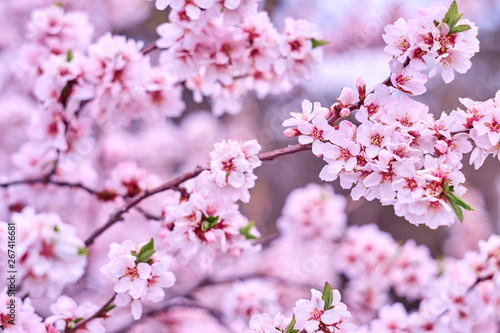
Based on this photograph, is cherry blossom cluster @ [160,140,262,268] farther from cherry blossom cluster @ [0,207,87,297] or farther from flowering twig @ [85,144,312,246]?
cherry blossom cluster @ [0,207,87,297]

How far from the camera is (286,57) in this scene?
1.39 m

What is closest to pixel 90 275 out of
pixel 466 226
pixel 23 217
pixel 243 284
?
pixel 243 284

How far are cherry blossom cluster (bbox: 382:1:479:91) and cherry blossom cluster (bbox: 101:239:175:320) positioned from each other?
617 mm

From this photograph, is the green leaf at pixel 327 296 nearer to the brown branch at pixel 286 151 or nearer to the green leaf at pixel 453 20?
the brown branch at pixel 286 151

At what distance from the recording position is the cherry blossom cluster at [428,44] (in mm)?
895

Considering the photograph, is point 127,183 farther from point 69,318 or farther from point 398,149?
point 398,149

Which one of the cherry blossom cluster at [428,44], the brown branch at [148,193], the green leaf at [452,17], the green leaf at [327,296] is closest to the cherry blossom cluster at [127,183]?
the brown branch at [148,193]

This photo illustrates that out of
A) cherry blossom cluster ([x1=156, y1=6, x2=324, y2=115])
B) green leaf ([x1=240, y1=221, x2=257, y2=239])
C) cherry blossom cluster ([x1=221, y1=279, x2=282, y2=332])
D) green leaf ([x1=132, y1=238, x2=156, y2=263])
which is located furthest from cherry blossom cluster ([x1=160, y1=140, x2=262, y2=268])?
cherry blossom cluster ([x1=221, y1=279, x2=282, y2=332])

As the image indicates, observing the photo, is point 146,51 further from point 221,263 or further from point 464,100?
point 464,100

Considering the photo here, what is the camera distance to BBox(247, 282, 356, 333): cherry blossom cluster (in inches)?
34.8

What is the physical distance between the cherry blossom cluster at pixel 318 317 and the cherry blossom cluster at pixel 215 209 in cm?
21

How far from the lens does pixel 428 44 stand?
0.90 m

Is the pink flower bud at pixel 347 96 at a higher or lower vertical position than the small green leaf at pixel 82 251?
higher

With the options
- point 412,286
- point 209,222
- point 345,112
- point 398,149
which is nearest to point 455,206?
point 398,149
